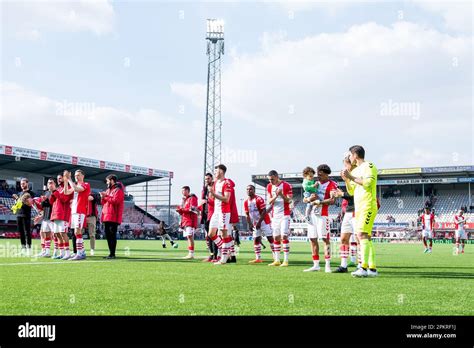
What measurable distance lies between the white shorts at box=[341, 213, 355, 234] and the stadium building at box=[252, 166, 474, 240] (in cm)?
4833

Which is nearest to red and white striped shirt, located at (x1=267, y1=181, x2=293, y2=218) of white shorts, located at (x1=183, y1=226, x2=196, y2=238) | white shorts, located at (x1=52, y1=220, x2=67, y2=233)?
white shorts, located at (x1=183, y1=226, x2=196, y2=238)

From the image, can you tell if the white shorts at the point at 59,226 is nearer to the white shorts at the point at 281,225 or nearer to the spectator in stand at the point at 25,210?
the spectator in stand at the point at 25,210

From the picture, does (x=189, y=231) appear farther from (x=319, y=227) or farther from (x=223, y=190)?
(x=319, y=227)

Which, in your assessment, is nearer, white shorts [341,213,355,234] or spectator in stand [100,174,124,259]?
white shorts [341,213,355,234]

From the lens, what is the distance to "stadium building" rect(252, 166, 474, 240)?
2356 inches

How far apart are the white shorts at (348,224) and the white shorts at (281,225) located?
1217 mm

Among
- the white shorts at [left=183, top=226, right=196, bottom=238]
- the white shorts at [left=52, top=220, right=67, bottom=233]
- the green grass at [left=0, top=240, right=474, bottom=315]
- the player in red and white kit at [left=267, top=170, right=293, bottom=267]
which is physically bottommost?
the green grass at [left=0, top=240, right=474, bottom=315]

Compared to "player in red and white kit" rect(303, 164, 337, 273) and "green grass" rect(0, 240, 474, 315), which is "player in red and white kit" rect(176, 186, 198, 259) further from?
"green grass" rect(0, 240, 474, 315)

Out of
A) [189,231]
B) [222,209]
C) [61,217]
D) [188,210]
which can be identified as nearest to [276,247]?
[222,209]

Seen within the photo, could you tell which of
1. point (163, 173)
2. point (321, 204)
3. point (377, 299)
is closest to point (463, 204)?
point (163, 173)

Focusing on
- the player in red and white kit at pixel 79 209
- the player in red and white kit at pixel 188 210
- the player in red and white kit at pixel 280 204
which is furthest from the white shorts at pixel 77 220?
the player in red and white kit at pixel 280 204

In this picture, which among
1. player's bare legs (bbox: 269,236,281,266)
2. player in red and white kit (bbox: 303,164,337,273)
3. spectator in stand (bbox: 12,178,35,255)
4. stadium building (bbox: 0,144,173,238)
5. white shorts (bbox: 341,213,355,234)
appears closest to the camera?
player in red and white kit (bbox: 303,164,337,273)
